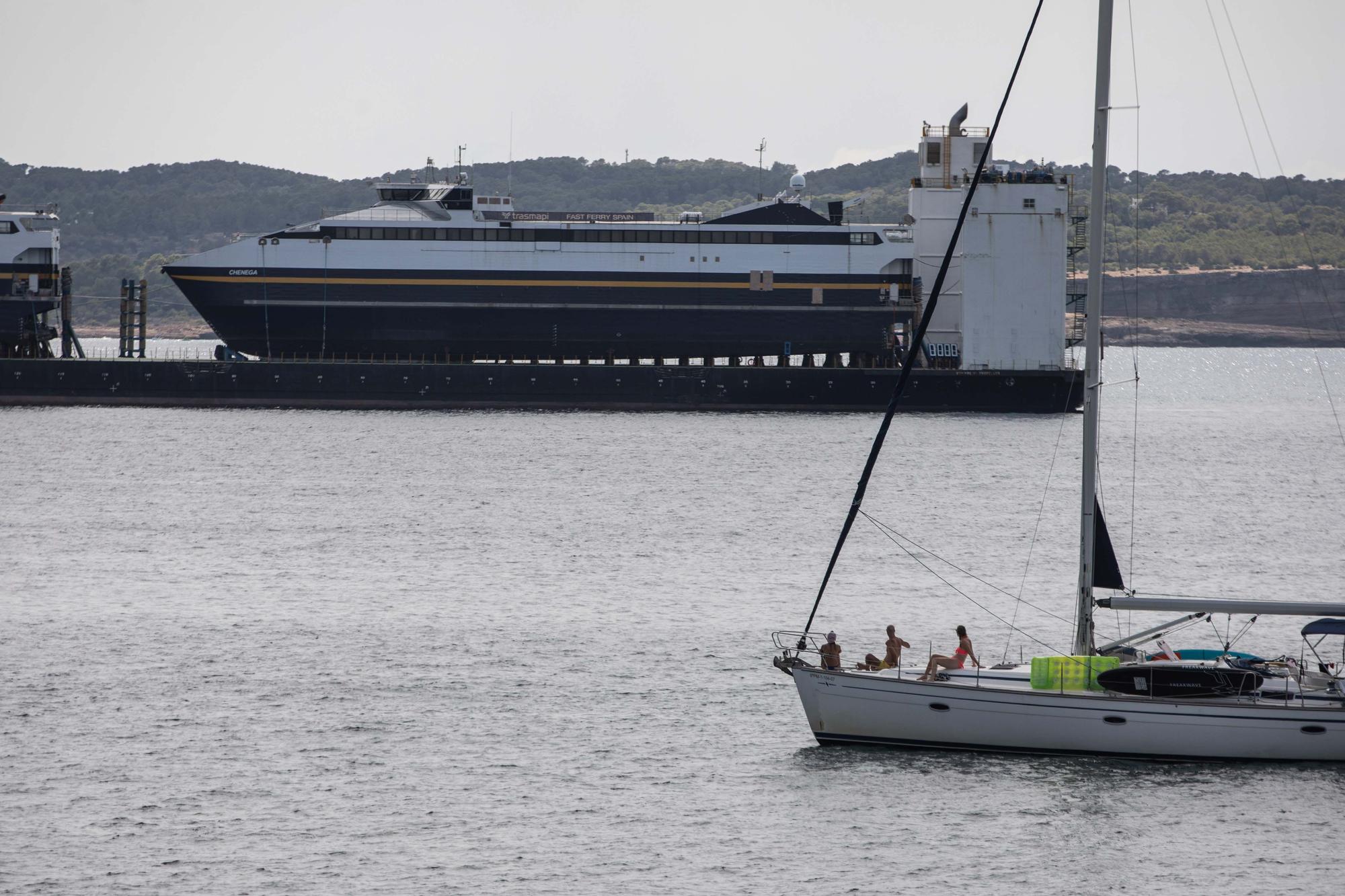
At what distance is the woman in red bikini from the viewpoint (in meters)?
25.4

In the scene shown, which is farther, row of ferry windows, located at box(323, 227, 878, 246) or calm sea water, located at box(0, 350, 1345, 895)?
row of ferry windows, located at box(323, 227, 878, 246)

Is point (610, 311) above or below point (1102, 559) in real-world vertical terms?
above

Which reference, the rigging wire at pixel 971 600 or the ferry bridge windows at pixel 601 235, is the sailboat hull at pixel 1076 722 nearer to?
the rigging wire at pixel 971 600

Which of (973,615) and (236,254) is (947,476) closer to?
(973,615)

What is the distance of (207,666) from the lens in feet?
105

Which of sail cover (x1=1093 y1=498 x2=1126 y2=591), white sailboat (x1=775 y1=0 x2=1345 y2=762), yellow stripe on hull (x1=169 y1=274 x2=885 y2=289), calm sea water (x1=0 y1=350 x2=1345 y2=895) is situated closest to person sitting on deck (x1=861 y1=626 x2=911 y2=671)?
white sailboat (x1=775 y1=0 x2=1345 y2=762)

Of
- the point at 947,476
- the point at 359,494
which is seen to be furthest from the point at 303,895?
the point at 947,476

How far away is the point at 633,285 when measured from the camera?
93062 millimetres

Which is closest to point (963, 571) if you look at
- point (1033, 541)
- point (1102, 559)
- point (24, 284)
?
point (1033, 541)

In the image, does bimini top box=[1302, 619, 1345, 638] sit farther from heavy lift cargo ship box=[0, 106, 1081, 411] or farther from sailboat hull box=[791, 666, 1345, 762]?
heavy lift cargo ship box=[0, 106, 1081, 411]

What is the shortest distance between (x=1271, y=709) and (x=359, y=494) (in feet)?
131

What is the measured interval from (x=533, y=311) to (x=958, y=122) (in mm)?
26150

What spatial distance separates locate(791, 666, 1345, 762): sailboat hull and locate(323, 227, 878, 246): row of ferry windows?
6935cm

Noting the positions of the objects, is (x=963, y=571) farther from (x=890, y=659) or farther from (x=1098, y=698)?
(x=1098, y=698)
